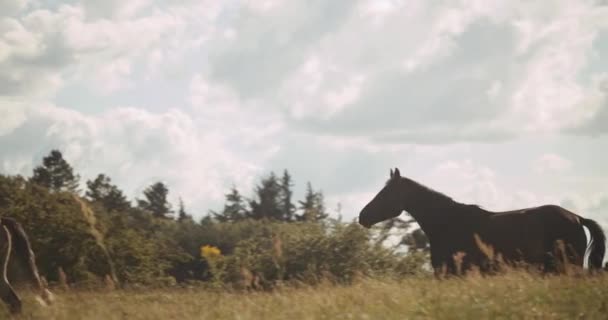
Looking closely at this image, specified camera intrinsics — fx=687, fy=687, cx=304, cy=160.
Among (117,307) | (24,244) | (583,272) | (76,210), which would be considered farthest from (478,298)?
(76,210)

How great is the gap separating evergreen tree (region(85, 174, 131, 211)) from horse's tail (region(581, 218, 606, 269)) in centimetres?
2238

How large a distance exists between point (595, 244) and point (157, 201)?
93.2 m

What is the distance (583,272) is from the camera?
1032 centimetres

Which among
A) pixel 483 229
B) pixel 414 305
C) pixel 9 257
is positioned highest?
pixel 483 229

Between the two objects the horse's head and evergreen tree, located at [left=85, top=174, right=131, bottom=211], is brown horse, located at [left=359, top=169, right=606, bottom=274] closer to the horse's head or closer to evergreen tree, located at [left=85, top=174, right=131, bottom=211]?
the horse's head

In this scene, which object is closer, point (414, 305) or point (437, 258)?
point (414, 305)

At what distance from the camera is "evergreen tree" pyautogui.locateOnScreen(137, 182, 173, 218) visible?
327ft

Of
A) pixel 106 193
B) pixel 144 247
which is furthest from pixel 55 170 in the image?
pixel 144 247

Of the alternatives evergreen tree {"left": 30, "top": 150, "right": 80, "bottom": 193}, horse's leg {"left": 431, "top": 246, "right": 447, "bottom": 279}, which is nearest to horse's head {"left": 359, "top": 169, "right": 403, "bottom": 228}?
horse's leg {"left": 431, "top": 246, "right": 447, "bottom": 279}

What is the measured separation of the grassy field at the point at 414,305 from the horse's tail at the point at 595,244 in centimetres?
233

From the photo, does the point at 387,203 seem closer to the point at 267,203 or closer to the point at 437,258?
the point at 437,258

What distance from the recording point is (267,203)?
318ft

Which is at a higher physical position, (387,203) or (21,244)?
(387,203)

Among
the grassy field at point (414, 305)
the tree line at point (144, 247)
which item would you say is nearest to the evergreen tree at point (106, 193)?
the tree line at point (144, 247)
